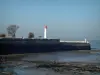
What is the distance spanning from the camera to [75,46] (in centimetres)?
8025

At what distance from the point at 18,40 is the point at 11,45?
14.1 feet

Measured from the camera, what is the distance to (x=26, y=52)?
194 ft

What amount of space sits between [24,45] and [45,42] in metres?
10.0

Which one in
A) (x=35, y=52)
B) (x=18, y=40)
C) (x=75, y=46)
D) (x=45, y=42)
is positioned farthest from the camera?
(x=75, y=46)

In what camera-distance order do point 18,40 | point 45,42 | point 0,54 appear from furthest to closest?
point 45,42 → point 18,40 → point 0,54

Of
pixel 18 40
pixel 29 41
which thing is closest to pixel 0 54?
pixel 18 40

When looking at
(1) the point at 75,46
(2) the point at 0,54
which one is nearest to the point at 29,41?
(2) the point at 0,54

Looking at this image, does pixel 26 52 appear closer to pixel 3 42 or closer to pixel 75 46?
pixel 3 42

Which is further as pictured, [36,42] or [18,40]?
[36,42]

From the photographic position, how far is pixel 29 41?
203ft

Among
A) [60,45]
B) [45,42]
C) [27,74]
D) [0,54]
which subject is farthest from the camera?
[60,45]

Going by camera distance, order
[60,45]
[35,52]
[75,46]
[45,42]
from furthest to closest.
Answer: [75,46], [60,45], [45,42], [35,52]

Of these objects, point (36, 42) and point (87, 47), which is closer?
point (36, 42)

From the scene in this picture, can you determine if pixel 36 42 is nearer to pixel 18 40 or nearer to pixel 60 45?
pixel 18 40
